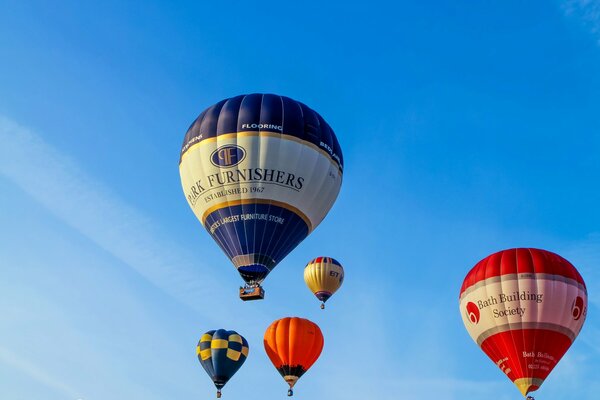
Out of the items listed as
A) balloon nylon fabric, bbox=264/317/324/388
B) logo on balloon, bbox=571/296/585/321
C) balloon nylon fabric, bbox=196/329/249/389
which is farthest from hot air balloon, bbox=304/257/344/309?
logo on balloon, bbox=571/296/585/321

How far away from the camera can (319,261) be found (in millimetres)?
45500

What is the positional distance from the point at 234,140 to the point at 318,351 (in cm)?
1198

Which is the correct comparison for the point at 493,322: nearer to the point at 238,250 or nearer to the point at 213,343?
the point at 238,250

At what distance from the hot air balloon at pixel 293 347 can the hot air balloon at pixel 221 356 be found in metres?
1.20

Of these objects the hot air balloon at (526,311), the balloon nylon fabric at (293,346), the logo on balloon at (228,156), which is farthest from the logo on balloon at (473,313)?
the logo on balloon at (228,156)

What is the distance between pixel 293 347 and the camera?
3588cm

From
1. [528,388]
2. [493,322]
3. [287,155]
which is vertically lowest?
[528,388]

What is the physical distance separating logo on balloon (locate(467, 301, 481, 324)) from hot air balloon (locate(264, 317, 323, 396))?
8656 millimetres

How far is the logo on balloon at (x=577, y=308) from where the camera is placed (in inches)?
1118

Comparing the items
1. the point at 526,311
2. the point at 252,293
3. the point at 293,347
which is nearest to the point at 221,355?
the point at 293,347

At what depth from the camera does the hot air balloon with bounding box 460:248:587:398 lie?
27.8m

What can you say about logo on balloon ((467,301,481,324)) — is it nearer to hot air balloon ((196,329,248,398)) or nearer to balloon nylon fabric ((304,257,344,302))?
hot air balloon ((196,329,248,398))

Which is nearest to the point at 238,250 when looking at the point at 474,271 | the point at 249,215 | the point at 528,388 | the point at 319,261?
the point at 249,215

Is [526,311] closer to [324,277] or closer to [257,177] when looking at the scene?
[257,177]
